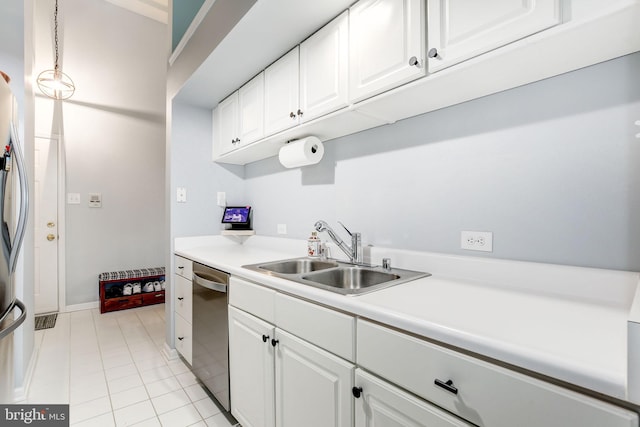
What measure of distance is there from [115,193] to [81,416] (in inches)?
110

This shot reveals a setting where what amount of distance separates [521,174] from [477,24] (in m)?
0.56

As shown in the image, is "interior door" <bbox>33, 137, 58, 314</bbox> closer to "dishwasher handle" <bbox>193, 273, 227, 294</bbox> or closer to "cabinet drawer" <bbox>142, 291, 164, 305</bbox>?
"cabinet drawer" <bbox>142, 291, 164, 305</bbox>

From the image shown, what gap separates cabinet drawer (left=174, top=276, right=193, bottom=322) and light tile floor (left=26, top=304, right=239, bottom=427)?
16.9 inches

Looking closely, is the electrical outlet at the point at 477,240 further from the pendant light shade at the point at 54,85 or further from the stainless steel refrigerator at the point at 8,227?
the pendant light shade at the point at 54,85

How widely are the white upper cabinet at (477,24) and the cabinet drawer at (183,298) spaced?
1.99 meters

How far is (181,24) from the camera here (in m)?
2.39

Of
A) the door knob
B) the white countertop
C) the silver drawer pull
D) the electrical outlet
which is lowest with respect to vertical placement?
the silver drawer pull

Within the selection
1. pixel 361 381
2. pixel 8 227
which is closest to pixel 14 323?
pixel 8 227

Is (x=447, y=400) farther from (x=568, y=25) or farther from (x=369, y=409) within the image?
(x=568, y=25)

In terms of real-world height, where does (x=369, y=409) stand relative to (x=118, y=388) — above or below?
above

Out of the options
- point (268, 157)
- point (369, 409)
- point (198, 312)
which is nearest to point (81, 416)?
point (198, 312)

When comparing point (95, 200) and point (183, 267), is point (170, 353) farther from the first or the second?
point (95, 200)

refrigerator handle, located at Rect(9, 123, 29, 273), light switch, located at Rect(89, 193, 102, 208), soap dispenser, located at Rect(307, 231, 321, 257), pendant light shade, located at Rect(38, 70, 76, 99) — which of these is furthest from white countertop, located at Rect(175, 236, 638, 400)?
light switch, located at Rect(89, 193, 102, 208)

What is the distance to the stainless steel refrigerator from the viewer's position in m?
1.16
